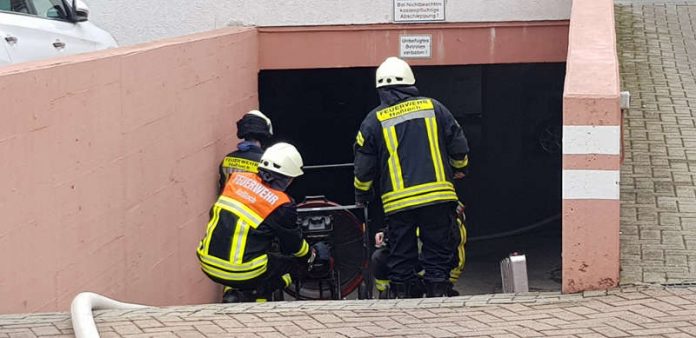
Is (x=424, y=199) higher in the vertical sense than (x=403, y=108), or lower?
lower

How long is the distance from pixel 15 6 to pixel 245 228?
125 inches

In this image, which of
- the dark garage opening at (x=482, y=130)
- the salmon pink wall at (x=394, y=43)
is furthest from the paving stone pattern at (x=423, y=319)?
the dark garage opening at (x=482, y=130)

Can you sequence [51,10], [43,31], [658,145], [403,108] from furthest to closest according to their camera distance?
[51,10] → [43,31] → [658,145] → [403,108]

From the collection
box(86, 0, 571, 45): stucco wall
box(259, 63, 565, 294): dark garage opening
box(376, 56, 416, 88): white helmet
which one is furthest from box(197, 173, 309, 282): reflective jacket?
box(259, 63, 565, 294): dark garage opening

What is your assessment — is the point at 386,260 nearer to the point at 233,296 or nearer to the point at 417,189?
the point at 417,189

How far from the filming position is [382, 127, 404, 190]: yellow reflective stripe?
324 inches

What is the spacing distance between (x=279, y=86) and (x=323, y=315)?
8993 millimetres

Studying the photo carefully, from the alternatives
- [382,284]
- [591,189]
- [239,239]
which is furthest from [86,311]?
[382,284]

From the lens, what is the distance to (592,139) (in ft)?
21.6

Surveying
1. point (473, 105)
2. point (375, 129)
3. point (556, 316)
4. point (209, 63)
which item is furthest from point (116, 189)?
point (473, 105)

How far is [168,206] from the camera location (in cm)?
915

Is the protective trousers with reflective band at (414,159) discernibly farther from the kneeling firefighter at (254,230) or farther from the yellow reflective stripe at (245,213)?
the yellow reflective stripe at (245,213)

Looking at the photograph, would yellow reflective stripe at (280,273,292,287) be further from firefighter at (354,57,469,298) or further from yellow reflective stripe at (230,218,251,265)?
firefighter at (354,57,469,298)

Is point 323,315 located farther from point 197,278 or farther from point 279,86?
point 279,86
